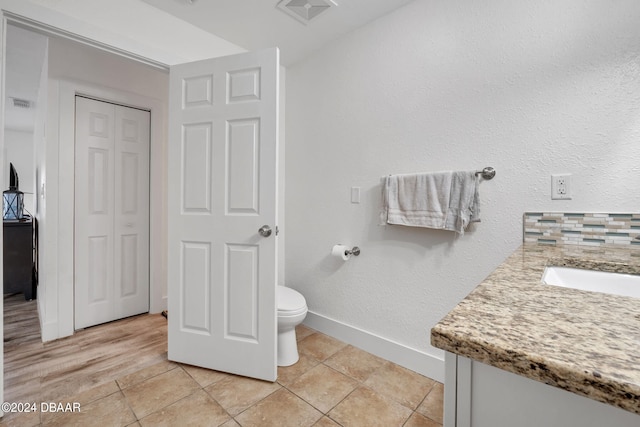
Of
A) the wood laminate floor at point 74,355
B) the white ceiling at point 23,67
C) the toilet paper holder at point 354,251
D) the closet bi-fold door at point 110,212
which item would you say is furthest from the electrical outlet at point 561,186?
the white ceiling at point 23,67

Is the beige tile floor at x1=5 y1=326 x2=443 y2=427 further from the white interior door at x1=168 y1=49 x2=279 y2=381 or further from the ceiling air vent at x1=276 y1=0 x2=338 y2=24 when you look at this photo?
the ceiling air vent at x1=276 y1=0 x2=338 y2=24

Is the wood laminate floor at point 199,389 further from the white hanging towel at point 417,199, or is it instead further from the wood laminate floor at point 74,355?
the white hanging towel at point 417,199

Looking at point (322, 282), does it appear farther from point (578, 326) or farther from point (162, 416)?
point (578, 326)

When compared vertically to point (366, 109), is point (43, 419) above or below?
below

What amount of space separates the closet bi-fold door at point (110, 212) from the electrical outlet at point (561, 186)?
2912mm

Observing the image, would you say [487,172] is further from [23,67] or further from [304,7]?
[23,67]

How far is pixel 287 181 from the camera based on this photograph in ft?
8.25

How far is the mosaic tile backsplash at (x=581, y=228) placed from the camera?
3.69 ft

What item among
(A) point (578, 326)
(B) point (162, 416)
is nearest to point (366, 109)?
(A) point (578, 326)

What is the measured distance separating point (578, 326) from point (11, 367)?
2.70 meters

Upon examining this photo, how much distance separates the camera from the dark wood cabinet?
9.78ft

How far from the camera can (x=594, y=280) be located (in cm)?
88

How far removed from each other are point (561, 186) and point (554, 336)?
3.82ft

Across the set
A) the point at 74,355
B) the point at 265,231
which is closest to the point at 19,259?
the point at 74,355
